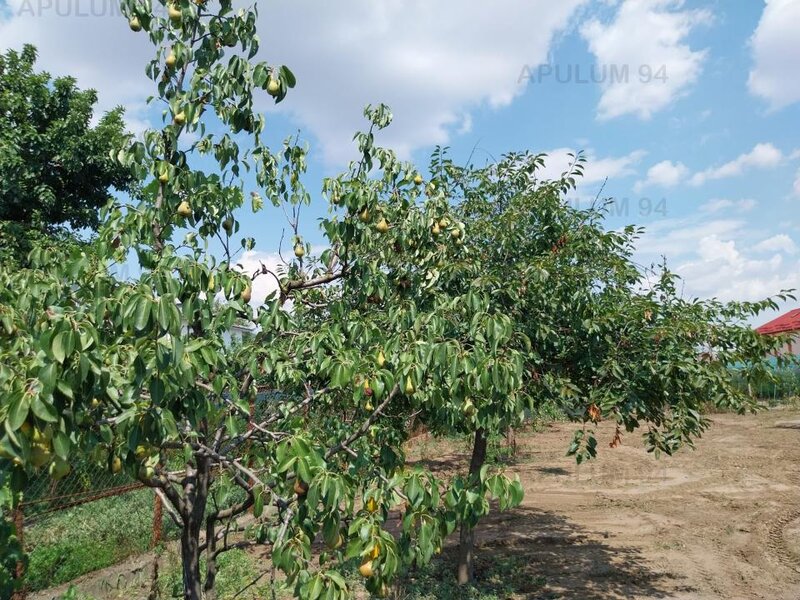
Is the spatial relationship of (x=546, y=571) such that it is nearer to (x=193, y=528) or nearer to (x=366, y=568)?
(x=193, y=528)

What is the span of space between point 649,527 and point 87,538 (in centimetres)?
791

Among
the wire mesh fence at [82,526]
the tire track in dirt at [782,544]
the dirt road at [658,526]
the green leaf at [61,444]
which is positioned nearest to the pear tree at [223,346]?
the green leaf at [61,444]

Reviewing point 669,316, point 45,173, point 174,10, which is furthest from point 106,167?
point 669,316

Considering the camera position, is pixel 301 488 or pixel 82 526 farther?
pixel 82 526

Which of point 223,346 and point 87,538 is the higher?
point 223,346

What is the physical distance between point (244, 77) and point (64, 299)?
139cm

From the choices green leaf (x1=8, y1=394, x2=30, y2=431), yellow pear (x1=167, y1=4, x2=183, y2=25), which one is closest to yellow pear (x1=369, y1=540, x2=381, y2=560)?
green leaf (x1=8, y1=394, x2=30, y2=431)

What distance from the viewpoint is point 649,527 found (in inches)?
364

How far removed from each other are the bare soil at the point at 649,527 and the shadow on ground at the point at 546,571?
0.7 inches

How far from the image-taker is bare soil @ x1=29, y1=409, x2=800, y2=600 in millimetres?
6848

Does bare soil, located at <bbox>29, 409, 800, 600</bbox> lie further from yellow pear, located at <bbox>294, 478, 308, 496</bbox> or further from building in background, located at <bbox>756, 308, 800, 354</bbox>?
yellow pear, located at <bbox>294, 478, 308, 496</bbox>

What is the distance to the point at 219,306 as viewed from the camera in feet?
9.26

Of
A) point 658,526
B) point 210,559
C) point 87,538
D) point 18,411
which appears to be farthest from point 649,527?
point 18,411

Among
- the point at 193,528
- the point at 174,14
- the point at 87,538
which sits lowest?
the point at 87,538
